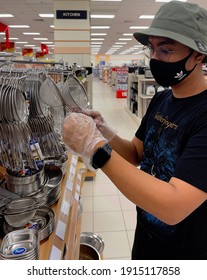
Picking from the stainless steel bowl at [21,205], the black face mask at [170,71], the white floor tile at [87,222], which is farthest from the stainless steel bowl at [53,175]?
the white floor tile at [87,222]

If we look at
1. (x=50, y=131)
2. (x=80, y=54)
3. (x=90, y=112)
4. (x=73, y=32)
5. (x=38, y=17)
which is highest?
(x=38, y=17)

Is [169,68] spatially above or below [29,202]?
above

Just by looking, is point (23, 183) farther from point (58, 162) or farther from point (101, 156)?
point (101, 156)

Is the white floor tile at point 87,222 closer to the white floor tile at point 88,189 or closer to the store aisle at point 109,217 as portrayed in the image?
the store aisle at point 109,217

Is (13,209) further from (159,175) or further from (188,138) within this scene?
(188,138)

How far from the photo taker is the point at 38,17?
9180 mm

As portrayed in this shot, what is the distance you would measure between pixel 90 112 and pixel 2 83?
45 centimetres

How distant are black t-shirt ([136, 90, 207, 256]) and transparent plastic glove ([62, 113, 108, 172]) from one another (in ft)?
0.95

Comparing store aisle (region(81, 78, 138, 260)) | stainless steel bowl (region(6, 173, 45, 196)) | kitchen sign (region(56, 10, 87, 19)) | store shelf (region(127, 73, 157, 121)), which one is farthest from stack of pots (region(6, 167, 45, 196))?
kitchen sign (region(56, 10, 87, 19))

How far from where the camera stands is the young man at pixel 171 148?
0.81 metres

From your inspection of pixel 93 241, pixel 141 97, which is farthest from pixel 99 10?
pixel 93 241

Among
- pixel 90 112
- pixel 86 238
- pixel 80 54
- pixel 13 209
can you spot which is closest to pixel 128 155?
pixel 90 112
